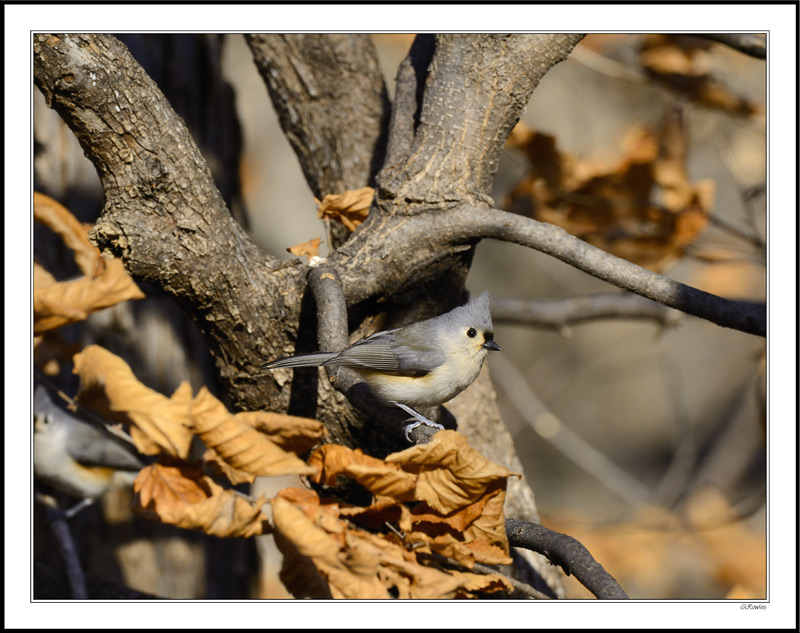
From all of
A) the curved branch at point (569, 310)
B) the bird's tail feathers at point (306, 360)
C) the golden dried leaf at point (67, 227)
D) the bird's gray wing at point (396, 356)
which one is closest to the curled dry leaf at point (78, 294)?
the golden dried leaf at point (67, 227)

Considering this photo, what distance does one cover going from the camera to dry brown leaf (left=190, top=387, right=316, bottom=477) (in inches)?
50.9

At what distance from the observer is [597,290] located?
4848mm

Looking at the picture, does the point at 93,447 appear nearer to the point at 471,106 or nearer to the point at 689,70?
the point at 471,106

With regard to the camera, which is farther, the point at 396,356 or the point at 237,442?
the point at 396,356

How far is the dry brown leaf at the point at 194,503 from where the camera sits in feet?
4.20

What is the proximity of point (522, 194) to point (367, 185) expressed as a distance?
78 cm

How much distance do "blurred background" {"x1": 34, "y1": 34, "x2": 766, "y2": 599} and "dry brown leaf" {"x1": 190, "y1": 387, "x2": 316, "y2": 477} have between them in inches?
47.2

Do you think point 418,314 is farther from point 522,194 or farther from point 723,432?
point 723,432

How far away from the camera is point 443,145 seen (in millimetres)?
2059

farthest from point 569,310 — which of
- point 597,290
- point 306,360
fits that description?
point 597,290

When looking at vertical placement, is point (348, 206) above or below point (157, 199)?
above

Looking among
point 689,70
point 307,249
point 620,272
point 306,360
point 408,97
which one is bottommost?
point 306,360

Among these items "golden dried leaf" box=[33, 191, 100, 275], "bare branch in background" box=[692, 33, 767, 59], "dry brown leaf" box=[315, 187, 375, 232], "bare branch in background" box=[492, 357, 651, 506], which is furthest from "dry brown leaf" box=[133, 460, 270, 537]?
"bare branch in background" box=[492, 357, 651, 506]

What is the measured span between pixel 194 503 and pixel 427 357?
853 millimetres
